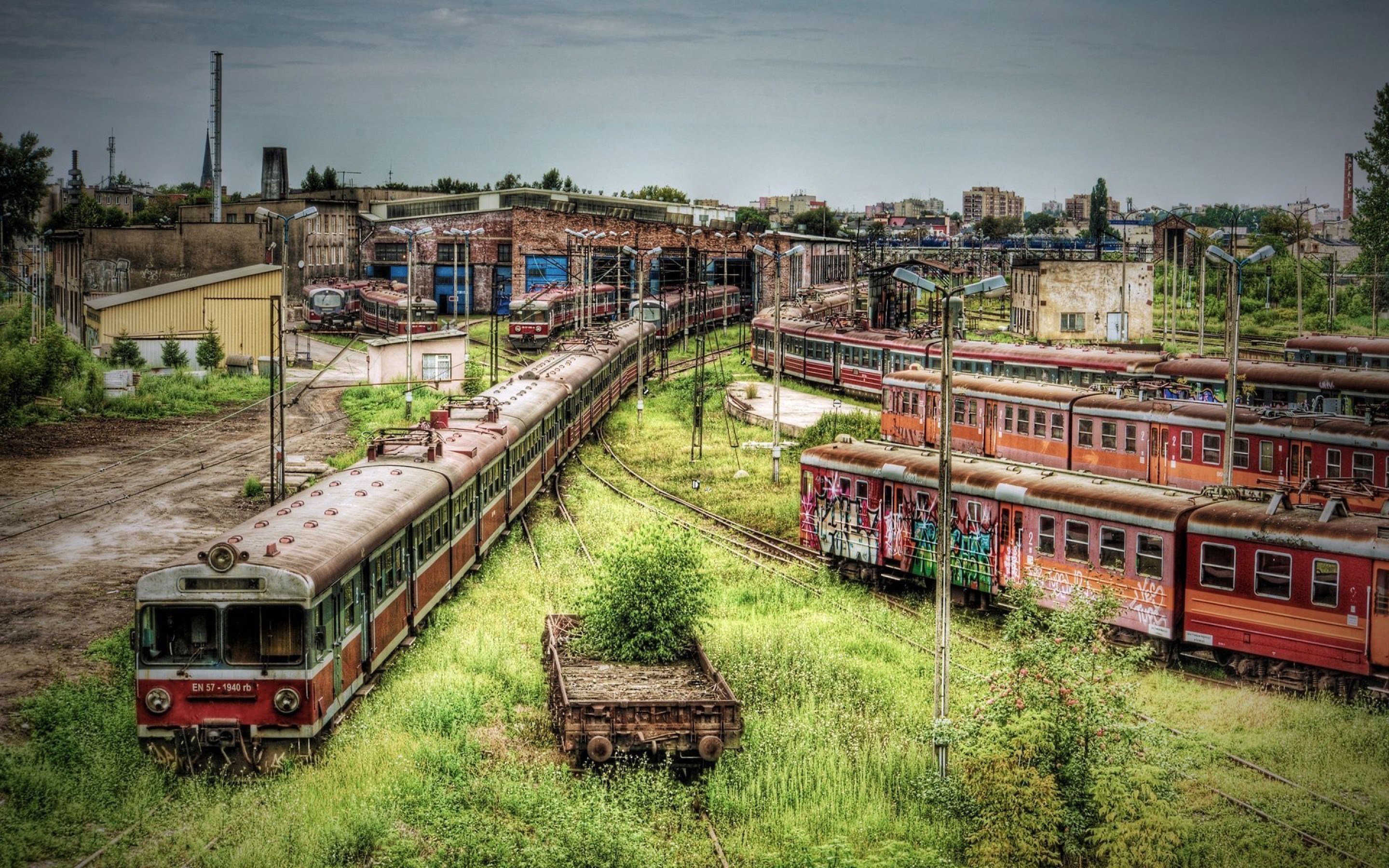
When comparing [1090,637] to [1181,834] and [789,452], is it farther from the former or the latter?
[789,452]

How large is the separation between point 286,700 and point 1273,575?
44.8 ft

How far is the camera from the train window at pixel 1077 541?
21156 mm

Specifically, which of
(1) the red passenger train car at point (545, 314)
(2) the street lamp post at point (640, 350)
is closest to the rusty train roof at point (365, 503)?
(2) the street lamp post at point (640, 350)

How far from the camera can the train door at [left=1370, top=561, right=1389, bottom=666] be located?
17.7m

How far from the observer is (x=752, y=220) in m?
134

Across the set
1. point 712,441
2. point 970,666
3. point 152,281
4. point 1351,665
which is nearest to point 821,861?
point 970,666

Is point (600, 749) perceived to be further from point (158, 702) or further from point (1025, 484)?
point (1025, 484)

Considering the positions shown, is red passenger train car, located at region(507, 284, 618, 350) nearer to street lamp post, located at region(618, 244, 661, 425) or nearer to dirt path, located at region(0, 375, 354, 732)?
street lamp post, located at region(618, 244, 661, 425)

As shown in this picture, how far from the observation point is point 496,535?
27.1 m

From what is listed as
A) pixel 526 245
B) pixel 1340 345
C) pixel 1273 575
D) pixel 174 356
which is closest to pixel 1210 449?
pixel 1273 575

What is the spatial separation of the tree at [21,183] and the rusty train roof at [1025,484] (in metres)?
55.4

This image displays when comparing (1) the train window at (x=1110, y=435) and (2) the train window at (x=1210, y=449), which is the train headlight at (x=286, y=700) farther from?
(1) the train window at (x=1110, y=435)

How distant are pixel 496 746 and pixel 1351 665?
38.2 ft

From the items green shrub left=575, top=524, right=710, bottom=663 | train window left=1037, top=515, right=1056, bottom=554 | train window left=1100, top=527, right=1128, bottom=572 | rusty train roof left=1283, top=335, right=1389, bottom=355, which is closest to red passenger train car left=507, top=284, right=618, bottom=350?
rusty train roof left=1283, top=335, right=1389, bottom=355
